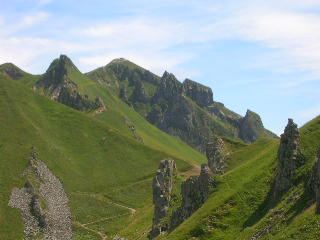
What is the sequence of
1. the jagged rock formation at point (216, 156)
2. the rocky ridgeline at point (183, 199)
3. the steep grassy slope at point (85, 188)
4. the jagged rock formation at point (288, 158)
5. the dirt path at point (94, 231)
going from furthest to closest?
the dirt path at point (94, 231)
the steep grassy slope at point (85, 188)
the jagged rock formation at point (216, 156)
the rocky ridgeline at point (183, 199)
the jagged rock formation at point (288, 158)

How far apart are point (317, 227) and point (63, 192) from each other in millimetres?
130500

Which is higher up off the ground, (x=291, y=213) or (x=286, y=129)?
(x=286, y=129)

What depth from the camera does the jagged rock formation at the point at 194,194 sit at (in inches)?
2963

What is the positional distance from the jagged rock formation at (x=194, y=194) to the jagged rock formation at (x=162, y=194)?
8.77 metres

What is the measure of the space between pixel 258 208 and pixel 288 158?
7.84m

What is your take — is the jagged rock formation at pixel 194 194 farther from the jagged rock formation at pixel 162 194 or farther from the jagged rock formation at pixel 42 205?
the jagged rock formation at pixel 42 205

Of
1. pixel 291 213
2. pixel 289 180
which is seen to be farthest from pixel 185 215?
pixel 291 213

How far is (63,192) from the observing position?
162250 mm

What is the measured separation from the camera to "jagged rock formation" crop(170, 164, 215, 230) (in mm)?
75250

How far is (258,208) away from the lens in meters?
62.6

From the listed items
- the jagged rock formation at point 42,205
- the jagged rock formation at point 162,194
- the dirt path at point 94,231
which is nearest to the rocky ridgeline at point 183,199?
the jagged rock formation at point 162,194

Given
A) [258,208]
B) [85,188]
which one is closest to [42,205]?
[85,188]

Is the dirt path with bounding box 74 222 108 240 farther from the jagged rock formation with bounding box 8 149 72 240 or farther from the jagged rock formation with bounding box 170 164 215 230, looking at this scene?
the jagged rock formation with bounding box 170 164 215 230

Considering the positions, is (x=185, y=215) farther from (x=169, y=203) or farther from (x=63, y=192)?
(x=63, y=192)
